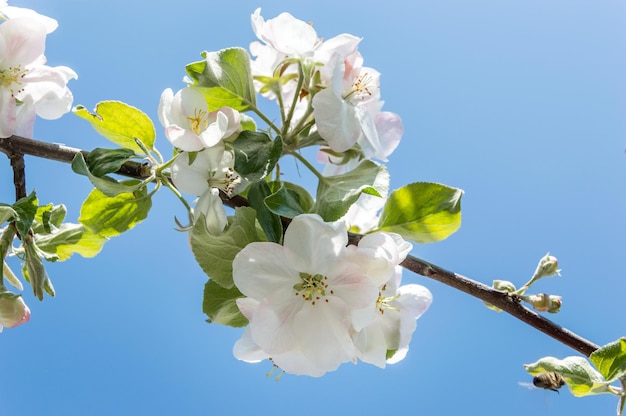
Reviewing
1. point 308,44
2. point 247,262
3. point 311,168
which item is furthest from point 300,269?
point 308,44

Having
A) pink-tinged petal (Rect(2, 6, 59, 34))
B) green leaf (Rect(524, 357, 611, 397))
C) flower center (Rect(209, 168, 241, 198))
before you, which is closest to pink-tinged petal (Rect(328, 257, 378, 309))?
flower center (Rect(209, 168, 241, 198))

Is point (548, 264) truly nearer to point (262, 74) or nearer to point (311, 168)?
point (311, 168)

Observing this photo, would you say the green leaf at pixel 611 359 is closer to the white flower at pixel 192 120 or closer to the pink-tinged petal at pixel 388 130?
the pink-tinged petal at pixel 388 130

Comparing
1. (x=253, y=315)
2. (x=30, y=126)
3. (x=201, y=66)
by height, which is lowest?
(x=253, y=315)

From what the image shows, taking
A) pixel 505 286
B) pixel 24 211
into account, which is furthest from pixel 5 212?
pixel 505 286

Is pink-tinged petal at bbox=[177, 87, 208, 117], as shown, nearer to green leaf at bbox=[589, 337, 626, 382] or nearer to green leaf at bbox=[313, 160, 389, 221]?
green leaf at bbox=[313, 160, 389, 221]

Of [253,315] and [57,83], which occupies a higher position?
[57,83]
